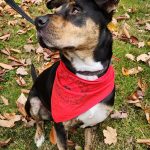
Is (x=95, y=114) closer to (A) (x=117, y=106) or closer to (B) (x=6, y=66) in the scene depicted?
(A) (x=117, y=106)

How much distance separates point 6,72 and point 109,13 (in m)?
2.68

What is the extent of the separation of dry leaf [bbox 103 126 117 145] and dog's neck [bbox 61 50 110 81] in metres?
1.15

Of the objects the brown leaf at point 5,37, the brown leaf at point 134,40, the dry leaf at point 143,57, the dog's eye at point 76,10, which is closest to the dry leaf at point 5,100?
the brown leaf at point 5,37

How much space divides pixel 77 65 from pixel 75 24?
53 cm

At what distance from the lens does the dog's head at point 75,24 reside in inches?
137

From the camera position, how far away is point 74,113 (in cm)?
414

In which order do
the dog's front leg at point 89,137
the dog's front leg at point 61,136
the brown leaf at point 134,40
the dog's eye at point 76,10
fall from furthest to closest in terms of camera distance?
the brown leaf at point 134,40
the dog's front leg at point 89,137
the dog's front leg at point 61,136
the dog's eye at point 76,10

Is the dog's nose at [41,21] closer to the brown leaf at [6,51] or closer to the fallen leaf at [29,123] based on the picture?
the fallen leaf at [29,123]

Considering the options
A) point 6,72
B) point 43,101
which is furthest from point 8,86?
point 43,101

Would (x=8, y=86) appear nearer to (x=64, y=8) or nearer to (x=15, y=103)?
(x=15, y=103)

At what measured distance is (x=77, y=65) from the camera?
12.9ft

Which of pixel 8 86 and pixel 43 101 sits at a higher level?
pixel 43 101

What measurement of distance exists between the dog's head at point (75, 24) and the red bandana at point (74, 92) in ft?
1.58

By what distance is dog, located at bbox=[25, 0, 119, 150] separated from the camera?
11.6 ft
